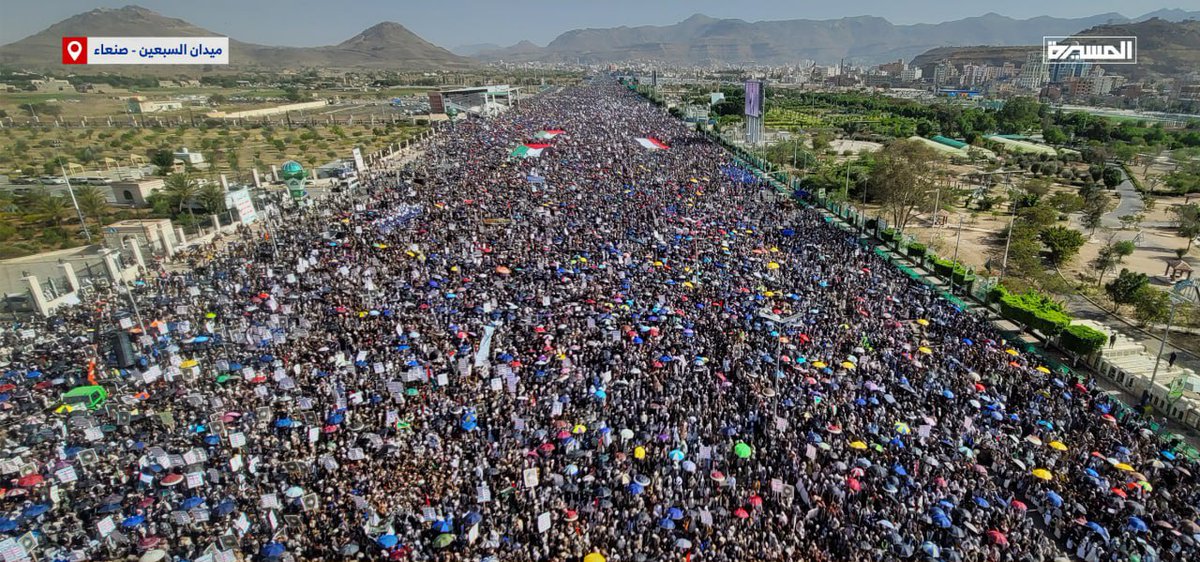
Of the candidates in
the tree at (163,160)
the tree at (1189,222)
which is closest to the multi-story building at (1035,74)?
the tree at (1189,222)

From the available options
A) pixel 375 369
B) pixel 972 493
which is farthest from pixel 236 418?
pixel 972 493

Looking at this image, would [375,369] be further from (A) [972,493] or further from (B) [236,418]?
(A) [972,493]

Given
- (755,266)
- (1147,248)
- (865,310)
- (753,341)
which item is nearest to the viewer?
(753,341)

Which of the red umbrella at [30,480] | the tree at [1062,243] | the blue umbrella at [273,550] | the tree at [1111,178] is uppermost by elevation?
the red umbrella at [30,480]

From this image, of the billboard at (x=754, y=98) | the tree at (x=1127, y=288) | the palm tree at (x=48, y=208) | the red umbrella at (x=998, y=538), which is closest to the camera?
the red umbrella at (x=998, y=538)

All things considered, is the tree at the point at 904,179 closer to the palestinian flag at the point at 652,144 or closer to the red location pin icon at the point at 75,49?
the palestinian flag at the point at 652,144

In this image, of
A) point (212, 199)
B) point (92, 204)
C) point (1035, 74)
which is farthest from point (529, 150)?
point (1035, 74)

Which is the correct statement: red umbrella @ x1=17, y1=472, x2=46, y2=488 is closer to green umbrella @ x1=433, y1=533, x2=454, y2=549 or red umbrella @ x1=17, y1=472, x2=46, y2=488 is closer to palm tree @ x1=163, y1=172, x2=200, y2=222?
green umbrella @ x1=433, y1=533, x2=454, y2=549
